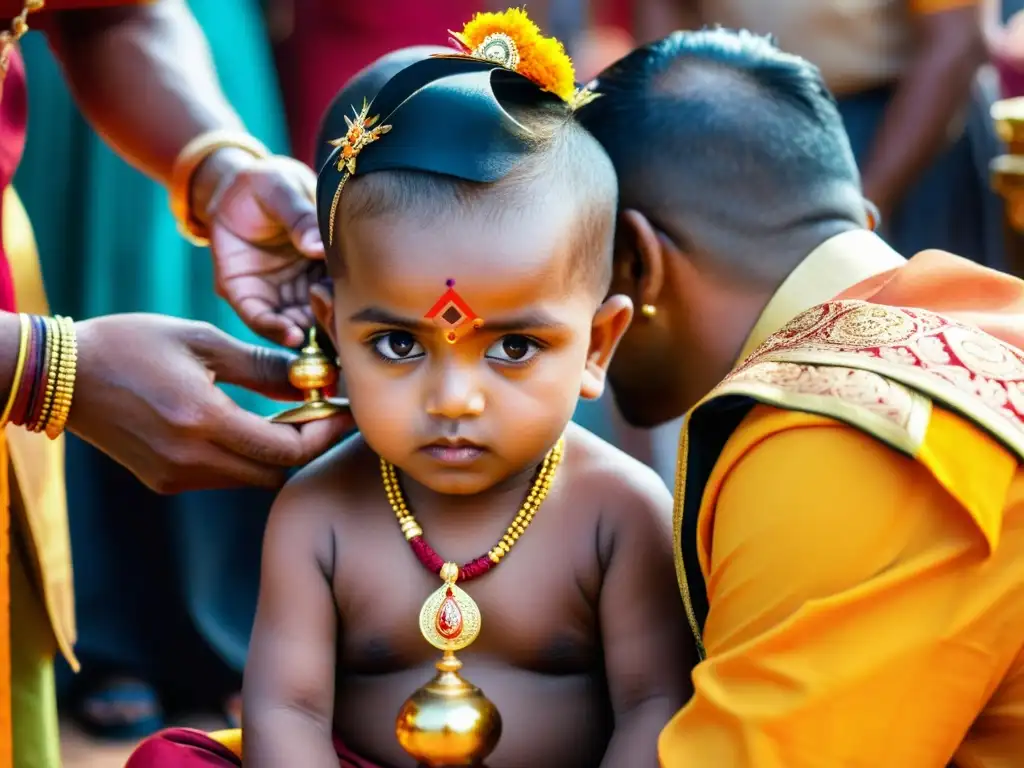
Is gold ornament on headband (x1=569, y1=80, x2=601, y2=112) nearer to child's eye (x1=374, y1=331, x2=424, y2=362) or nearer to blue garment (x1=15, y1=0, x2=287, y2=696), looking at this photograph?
child's eye (x1=374, y1=331, x2=424, y2=362)

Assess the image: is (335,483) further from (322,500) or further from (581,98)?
(581,98)

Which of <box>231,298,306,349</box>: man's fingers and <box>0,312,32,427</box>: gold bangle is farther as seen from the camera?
<box>231,298,306,349</box>: man's fingers

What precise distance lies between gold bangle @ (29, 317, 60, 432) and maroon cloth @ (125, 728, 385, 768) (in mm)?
459

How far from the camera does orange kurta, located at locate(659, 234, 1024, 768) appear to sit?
135cm

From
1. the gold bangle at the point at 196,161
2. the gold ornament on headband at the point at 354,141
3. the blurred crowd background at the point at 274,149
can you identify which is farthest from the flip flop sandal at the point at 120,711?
the gold ornament on headband at the point at 354,141

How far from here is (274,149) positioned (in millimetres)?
4172

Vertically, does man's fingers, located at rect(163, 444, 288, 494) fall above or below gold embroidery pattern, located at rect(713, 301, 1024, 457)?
below

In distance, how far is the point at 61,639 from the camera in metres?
2.28

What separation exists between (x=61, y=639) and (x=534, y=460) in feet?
3.06

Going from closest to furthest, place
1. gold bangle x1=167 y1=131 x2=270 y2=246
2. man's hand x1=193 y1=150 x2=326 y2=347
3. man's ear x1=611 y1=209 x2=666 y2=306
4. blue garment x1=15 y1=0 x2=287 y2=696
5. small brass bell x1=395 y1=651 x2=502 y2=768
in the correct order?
1. small brass bell x1=395 y1=651 x2=502 y2=768
2. man's ear x1=611 y1=209 x2=666 y2=306
3. man's hand x1=193 y1=150 x2=326 y2=347
4. gold bangle x1=167 y1=131 x2=270 y2=246
5. blue garment x1=15 y1=0 x2=287 y2=696

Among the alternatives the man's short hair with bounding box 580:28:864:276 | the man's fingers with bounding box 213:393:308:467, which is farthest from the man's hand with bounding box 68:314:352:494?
the man's short hair with bounding box 580:28:864:276

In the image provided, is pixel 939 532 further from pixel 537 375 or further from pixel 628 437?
pixel 628 437

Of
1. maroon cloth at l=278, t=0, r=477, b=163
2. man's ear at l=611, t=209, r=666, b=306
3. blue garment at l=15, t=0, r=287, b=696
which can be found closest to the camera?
man's ear at l=611, t=209, r=666, b=306

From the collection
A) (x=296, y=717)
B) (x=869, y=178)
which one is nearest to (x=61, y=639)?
(x=296, y=717)
